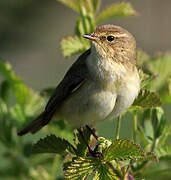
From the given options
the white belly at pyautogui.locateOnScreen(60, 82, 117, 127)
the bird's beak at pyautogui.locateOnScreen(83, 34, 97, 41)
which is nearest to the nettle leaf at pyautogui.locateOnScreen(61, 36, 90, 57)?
the bird's beak at pyautogui.locateOnScreen(83, 34, 97, 41)

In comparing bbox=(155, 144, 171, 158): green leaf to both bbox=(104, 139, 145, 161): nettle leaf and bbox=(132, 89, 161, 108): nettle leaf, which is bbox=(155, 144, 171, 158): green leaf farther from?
bbox=(104, 139, 145, 161): nettle leaf

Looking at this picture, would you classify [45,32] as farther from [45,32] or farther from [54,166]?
[54,166]

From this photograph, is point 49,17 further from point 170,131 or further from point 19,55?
point 170,131

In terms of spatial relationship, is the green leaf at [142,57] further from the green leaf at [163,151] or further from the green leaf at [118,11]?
the green leaf at [163,151]

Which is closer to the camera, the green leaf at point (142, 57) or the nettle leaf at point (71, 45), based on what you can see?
the nettle leaf at point (71, 45)

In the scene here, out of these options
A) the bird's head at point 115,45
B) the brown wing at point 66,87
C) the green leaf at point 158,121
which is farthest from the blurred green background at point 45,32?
the green leaf at point 158,121

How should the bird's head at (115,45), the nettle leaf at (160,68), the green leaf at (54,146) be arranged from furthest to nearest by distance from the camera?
1. the bird's head at (115,45)
2. the nettle leaf at (160,68)
3. the green leaf at (54,146)

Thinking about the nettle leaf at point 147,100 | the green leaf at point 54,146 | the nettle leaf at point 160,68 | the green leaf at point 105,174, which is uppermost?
the nettle leaf at point 160,68

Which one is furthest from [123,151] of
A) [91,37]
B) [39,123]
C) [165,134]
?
[39,123]
